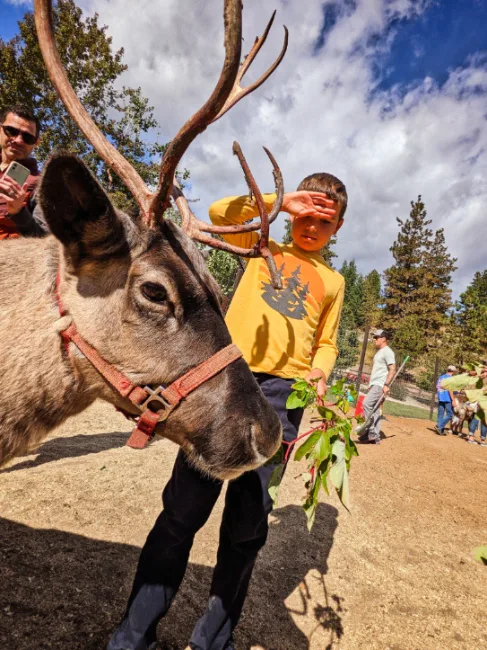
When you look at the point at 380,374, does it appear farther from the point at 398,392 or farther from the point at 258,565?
the point at 398,392

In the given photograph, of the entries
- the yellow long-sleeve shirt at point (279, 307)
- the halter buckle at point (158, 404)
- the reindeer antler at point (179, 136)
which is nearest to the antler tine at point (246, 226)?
the reindeer antler at point (179, 136)

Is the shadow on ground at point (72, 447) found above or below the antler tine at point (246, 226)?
below

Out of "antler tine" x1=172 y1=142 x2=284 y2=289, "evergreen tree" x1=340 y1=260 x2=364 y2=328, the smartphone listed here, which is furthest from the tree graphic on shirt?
"evergreen tree" x1=340 y1=260 x2=364 y2=328

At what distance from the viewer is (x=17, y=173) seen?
273 cm

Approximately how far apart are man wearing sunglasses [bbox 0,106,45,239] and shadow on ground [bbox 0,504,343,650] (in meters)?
2.77

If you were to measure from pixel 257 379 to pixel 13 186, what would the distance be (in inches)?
89.7

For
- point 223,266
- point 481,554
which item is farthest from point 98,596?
point 223,266

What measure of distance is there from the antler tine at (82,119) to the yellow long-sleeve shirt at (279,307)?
2.36 ft

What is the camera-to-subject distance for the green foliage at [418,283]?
48.3m

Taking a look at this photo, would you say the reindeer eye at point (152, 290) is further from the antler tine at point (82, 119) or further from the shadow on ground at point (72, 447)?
the shadow on ground at point (72, 447)

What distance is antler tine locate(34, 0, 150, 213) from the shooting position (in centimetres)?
204

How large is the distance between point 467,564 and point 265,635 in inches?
129

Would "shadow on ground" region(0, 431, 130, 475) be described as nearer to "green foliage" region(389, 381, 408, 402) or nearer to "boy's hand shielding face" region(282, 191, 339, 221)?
"boy's hand shielding face" region(282, 191, 339, 221)

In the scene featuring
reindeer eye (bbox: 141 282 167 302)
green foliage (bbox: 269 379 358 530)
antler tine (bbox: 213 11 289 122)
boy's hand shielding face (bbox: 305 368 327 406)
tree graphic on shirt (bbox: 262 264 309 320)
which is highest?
antler tine (bbox: 213 11 289 122)
